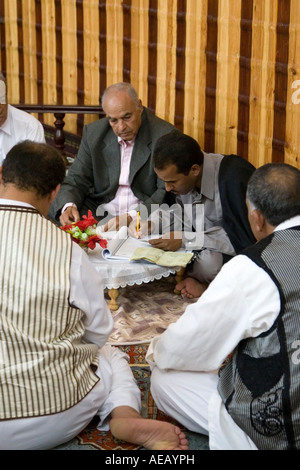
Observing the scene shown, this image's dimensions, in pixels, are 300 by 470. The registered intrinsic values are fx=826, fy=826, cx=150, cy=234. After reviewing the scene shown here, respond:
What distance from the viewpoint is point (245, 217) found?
4.91 m

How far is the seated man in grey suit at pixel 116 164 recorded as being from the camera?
5340 millimetres

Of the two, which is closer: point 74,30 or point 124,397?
point 124,397

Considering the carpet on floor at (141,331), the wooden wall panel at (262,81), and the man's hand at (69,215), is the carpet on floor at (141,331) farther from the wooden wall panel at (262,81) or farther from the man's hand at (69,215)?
the wooden wall panel at (262,81)

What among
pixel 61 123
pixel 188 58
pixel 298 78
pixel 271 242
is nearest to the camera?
pixel 271 242

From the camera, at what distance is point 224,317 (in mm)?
2883

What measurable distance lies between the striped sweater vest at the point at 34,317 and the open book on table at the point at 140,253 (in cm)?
149

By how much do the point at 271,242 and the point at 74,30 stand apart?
5.14 meters

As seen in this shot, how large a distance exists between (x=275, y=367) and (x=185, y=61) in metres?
3.66

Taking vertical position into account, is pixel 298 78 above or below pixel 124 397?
above

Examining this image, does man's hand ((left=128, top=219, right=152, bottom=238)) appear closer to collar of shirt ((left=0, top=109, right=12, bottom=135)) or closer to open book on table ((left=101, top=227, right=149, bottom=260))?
open book on table ((left=101, top=227, right=149, bottom=260))

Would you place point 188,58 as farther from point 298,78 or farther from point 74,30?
point 74,30

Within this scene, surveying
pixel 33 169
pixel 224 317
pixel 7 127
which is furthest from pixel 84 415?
pixel 7 127

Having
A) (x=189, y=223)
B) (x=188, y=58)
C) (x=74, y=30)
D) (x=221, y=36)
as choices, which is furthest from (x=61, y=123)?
(x=189, y=223)

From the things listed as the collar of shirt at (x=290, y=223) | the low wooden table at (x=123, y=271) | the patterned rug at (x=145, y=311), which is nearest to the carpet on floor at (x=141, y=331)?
the patterned rug at (x=145, y=311)
